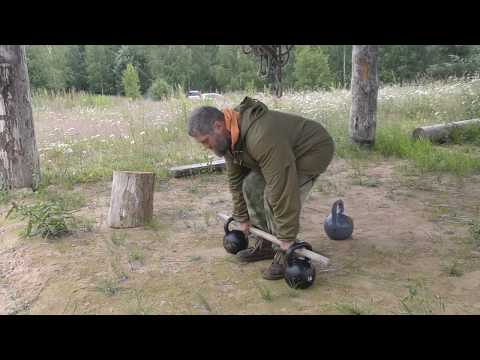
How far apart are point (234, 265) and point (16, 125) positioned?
377 centimetres

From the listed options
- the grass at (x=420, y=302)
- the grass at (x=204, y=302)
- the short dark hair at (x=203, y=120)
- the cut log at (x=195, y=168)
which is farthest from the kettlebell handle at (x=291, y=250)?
the cut log at (x=195, y=168)

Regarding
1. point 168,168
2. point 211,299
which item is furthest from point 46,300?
point 168,168

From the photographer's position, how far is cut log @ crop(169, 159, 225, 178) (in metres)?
7.32

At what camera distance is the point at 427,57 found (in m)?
42.6

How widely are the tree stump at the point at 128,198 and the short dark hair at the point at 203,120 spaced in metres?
1.87

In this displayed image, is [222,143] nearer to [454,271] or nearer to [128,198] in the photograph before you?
[128,198]

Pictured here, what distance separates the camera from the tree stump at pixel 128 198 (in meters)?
5.15

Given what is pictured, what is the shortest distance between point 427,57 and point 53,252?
44.1 m

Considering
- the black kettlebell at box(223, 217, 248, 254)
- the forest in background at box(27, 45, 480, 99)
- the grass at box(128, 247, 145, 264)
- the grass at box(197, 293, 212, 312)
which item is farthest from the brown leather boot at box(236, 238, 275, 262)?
the forest in background at box(27, 45, 480, 99)

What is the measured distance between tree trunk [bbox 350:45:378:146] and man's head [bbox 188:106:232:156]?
5.68 metres

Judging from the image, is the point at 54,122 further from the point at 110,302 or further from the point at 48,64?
the point at 48,64

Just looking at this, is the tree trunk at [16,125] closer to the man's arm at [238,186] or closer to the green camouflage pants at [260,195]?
the man's arm at [238,186]

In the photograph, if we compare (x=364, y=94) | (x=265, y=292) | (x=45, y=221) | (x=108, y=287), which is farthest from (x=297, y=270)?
(x=364, y=94)
